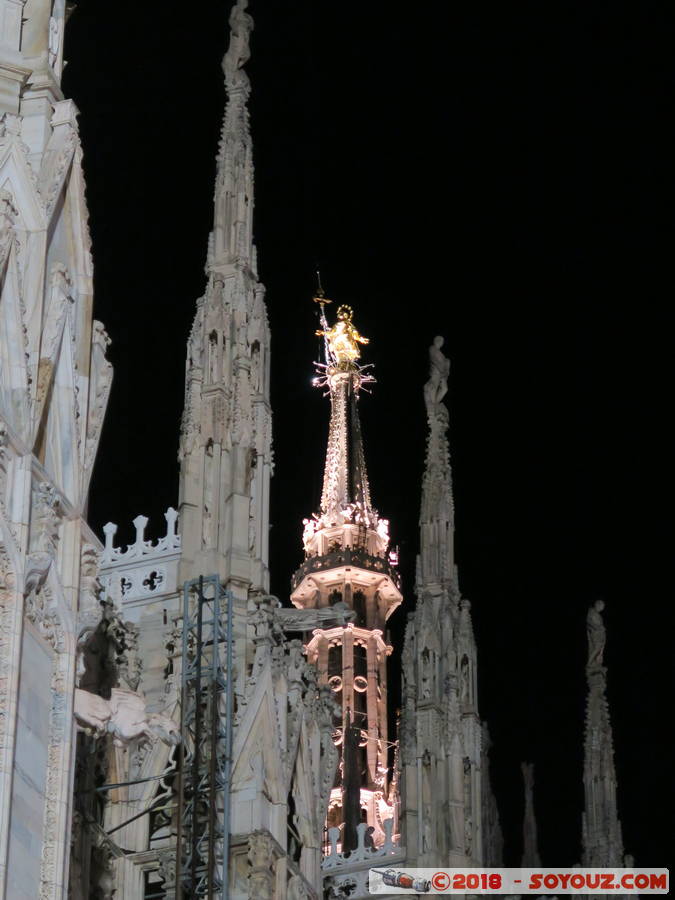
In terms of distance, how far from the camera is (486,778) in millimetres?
53156

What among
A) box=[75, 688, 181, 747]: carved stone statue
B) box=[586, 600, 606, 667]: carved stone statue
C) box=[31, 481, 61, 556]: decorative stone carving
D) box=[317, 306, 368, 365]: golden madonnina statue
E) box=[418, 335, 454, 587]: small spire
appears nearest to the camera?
box=[31, 481, 61, 556]: decorative stone carving

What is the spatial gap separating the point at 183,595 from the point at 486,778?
1864 cm

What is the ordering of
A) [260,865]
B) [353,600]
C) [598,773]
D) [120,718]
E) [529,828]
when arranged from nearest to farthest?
[120,718]
[260,865]
[598,773]
[529,828]
[353,600]

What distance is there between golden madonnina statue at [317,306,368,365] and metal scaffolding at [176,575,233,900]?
33.6 m

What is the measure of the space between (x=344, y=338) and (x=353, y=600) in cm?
1076

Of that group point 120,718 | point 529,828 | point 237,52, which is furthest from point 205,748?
point 529,828

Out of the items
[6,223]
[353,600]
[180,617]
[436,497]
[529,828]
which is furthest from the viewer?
[353,600]

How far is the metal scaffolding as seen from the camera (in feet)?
109

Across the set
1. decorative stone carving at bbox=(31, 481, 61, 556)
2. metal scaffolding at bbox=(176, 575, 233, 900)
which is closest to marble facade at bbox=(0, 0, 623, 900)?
decorative stone carving at bbox=(31, 481, 61, 556)

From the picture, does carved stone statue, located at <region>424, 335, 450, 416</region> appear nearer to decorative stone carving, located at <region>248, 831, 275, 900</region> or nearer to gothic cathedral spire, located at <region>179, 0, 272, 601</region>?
gothic cathedral spire, located at <region>179, 0, 272, 601</region>

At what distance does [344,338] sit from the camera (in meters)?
70.0

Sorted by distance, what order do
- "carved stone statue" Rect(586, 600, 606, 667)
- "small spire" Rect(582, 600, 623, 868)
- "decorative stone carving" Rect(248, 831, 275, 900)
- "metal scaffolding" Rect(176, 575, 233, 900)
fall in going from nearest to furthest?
1. "metal scaffolding" Rect(176, 575, 233, 900)
2. "decorative stone carving" Rect(248, 831, 275, 900)
3. "small spire" Rect(582, 600, 623, 868)
4. "carved stone statue" Rect(586, 600, 606, 667)

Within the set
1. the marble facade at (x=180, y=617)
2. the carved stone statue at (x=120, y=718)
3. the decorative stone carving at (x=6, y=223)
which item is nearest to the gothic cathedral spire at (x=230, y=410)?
the marble facade at (x=180, y=617)

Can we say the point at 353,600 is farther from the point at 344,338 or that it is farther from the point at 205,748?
the point at 205,748
